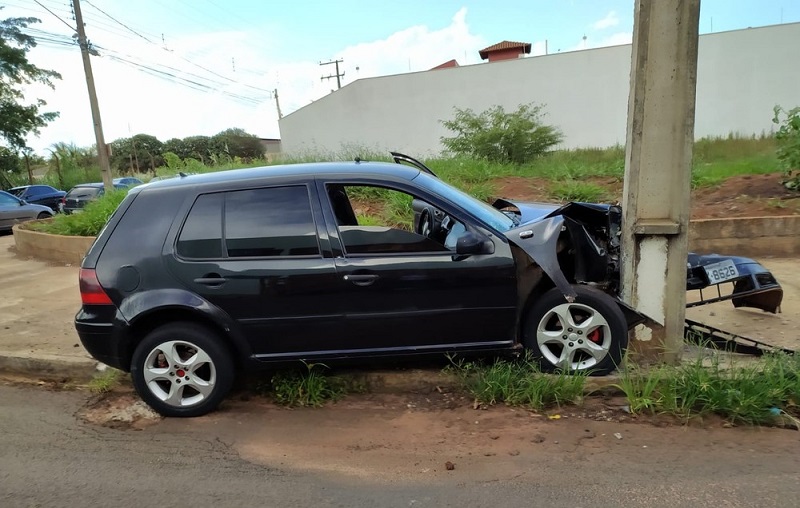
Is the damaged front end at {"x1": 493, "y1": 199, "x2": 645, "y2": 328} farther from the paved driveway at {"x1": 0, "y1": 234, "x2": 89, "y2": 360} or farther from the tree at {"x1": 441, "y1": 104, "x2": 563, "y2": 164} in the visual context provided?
the tree at {"x1": 441, "y1": 104, "x2": 563, "y2": 164}

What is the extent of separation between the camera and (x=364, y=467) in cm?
321

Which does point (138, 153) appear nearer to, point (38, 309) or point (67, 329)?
point (38, 309)

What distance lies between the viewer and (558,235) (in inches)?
154

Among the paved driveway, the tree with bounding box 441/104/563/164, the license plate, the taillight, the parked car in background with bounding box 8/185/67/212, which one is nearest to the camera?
the taillight

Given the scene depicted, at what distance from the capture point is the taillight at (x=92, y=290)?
3857 millimetres

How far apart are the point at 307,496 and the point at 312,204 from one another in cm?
191

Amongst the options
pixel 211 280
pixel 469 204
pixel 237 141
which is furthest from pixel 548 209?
pixel 237 141

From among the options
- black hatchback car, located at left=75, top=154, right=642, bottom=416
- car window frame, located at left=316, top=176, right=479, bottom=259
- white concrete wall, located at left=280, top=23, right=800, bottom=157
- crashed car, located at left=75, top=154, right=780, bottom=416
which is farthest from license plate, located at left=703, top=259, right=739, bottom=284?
white concrete wall, located at left=280, top=23, right=800, bottom=157

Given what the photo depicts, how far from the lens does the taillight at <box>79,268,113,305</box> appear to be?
3857 millimetres

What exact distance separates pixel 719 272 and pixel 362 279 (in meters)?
2.86

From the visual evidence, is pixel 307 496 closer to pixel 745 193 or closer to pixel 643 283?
pixel 643 283

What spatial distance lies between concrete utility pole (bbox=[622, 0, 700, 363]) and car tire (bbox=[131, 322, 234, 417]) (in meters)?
3.05

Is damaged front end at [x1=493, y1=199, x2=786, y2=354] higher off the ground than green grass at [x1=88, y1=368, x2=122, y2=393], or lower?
higher

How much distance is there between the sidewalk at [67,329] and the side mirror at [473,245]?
3.43 ft
